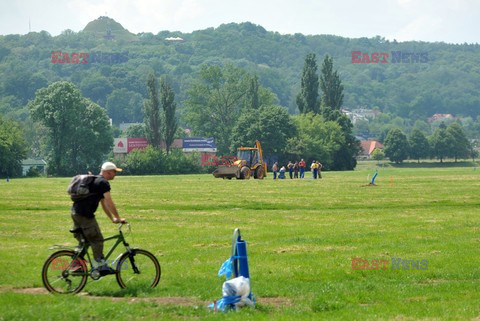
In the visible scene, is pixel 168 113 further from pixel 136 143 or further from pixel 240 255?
pixel 240 255

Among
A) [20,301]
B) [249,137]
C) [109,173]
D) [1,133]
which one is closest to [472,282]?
[109,173]

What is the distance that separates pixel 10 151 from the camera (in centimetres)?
11188

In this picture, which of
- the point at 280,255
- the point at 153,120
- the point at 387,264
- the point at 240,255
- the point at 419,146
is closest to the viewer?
the point at 240,255

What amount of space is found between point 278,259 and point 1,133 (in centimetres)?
9748

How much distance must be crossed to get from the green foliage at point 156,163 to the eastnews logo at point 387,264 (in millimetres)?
99787

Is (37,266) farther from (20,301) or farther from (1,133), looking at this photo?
(1,133)

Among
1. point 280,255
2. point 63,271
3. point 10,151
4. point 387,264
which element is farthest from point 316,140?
point 63,271

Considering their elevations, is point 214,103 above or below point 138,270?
above

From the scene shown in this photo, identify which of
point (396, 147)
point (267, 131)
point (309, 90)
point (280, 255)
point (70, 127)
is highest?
point (309, 90)

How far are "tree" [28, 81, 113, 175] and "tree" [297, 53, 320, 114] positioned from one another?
31472 mm

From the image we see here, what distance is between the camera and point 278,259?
22.0 m

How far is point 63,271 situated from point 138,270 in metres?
1.47

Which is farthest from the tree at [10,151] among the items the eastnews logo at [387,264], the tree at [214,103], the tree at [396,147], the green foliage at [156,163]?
the tree at [396,147]

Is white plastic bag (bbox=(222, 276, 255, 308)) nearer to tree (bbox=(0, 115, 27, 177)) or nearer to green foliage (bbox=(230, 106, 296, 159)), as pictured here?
tree (bbox=(0, 115, 27, 177))
